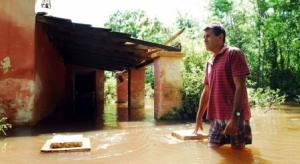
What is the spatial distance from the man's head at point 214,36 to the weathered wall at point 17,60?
6.16 metres

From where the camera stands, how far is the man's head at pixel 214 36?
410 cm

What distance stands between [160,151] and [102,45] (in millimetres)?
6812

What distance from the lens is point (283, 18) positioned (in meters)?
26.1

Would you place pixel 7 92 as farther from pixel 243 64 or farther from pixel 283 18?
pixel 283 18

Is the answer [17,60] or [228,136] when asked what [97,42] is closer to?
[17,60]

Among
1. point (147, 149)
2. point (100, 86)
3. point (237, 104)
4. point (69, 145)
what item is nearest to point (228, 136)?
point (237, 104)

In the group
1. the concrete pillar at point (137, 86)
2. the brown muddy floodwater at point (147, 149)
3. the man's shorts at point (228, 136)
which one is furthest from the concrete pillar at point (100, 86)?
the man's shorts at point (228, 136)

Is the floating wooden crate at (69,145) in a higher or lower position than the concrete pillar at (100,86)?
lower

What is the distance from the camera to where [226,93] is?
4.11 meters

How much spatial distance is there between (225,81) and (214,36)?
523mm

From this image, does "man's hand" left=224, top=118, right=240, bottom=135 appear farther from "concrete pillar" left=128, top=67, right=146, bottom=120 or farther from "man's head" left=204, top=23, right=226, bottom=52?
"concrete pillar" left=128, top=67, right=146, bottom=120

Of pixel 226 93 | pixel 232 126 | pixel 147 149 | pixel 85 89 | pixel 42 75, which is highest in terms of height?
pixel 42 75

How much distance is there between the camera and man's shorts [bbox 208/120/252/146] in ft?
13.6

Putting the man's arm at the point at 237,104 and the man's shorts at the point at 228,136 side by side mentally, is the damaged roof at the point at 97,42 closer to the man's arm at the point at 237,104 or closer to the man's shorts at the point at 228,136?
the man's shorts at the point at 228,136
